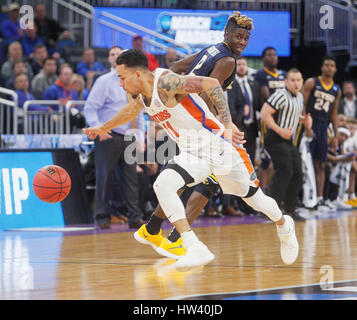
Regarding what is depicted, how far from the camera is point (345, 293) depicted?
509 centimetres

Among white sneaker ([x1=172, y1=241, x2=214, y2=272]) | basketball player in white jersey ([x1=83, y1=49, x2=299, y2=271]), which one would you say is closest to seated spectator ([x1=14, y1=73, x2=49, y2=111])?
basketball player in white jersey ([x1=83, y1=49, x2=299, y2=271])

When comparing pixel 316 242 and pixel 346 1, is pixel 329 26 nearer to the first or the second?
pixel 346 1

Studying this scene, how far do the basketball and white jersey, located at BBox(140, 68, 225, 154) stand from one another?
242 cm

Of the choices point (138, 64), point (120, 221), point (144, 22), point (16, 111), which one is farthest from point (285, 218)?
point (144, 22)

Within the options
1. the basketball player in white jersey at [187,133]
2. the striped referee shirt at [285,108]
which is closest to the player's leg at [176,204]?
the basketball player in white jersey at [187,133]

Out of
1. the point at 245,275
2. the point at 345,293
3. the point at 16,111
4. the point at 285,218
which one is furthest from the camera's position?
the point at 16,111

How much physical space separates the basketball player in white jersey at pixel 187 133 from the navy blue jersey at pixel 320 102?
649 centimetres

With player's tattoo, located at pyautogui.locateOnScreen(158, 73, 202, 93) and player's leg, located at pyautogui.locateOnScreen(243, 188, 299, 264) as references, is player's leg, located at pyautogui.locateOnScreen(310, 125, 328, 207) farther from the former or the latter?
player's tattoo, located at pyautogui.locateOnScreen(158, 73, 202, 93)

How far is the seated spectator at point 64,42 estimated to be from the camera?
56.9ft

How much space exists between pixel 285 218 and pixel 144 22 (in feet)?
44.1

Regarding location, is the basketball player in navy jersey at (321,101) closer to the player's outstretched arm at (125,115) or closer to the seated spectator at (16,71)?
the seated spectator at (16,71)

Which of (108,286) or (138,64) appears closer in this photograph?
(108,286)

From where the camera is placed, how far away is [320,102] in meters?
12.7

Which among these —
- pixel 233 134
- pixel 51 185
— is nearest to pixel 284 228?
pixel 233 134
